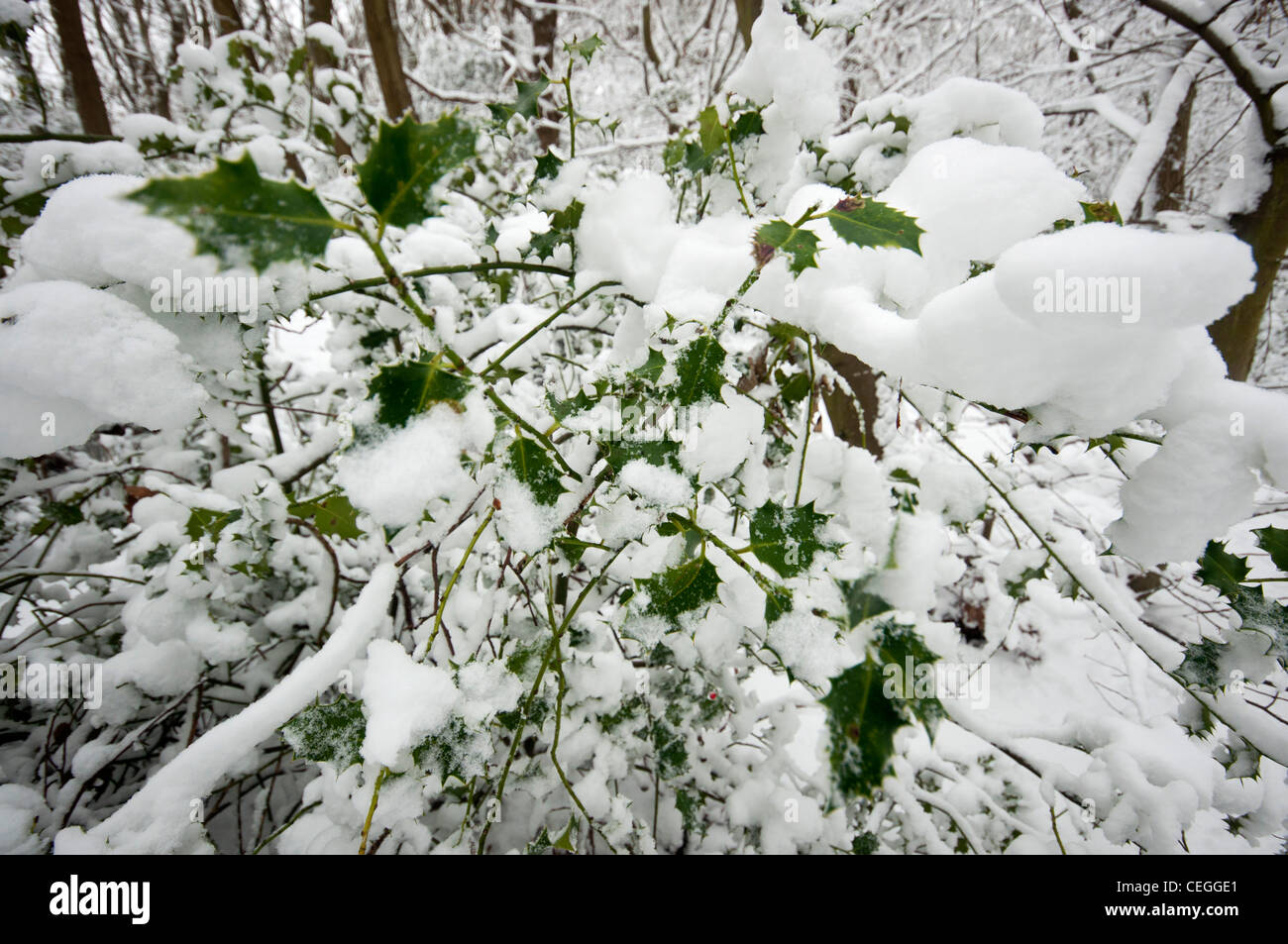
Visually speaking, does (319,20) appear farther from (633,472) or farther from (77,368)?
(633,472)

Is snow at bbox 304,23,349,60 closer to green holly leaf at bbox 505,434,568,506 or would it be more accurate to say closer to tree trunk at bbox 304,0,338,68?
tree trunk at bbox 304,0,338,68

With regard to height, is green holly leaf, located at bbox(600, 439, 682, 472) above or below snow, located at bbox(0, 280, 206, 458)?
below

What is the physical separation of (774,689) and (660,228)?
3291mm

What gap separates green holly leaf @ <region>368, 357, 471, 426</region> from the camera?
0.47 m

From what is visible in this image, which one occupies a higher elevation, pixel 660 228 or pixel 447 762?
pixel 660 228

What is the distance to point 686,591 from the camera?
1.98ft

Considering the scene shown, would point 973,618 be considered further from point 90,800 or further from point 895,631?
point 90,800

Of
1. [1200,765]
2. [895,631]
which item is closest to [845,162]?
[895,631]

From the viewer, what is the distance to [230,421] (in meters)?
0.87

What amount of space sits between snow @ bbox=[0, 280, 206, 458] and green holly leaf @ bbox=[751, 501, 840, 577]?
0.63 metres

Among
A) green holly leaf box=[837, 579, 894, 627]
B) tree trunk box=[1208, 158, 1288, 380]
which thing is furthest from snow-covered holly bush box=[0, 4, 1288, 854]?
tree trunk box=[1208, 158, 1288, 380]

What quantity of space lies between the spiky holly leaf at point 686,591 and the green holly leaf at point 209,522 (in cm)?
98

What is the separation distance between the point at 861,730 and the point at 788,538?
216 mm
